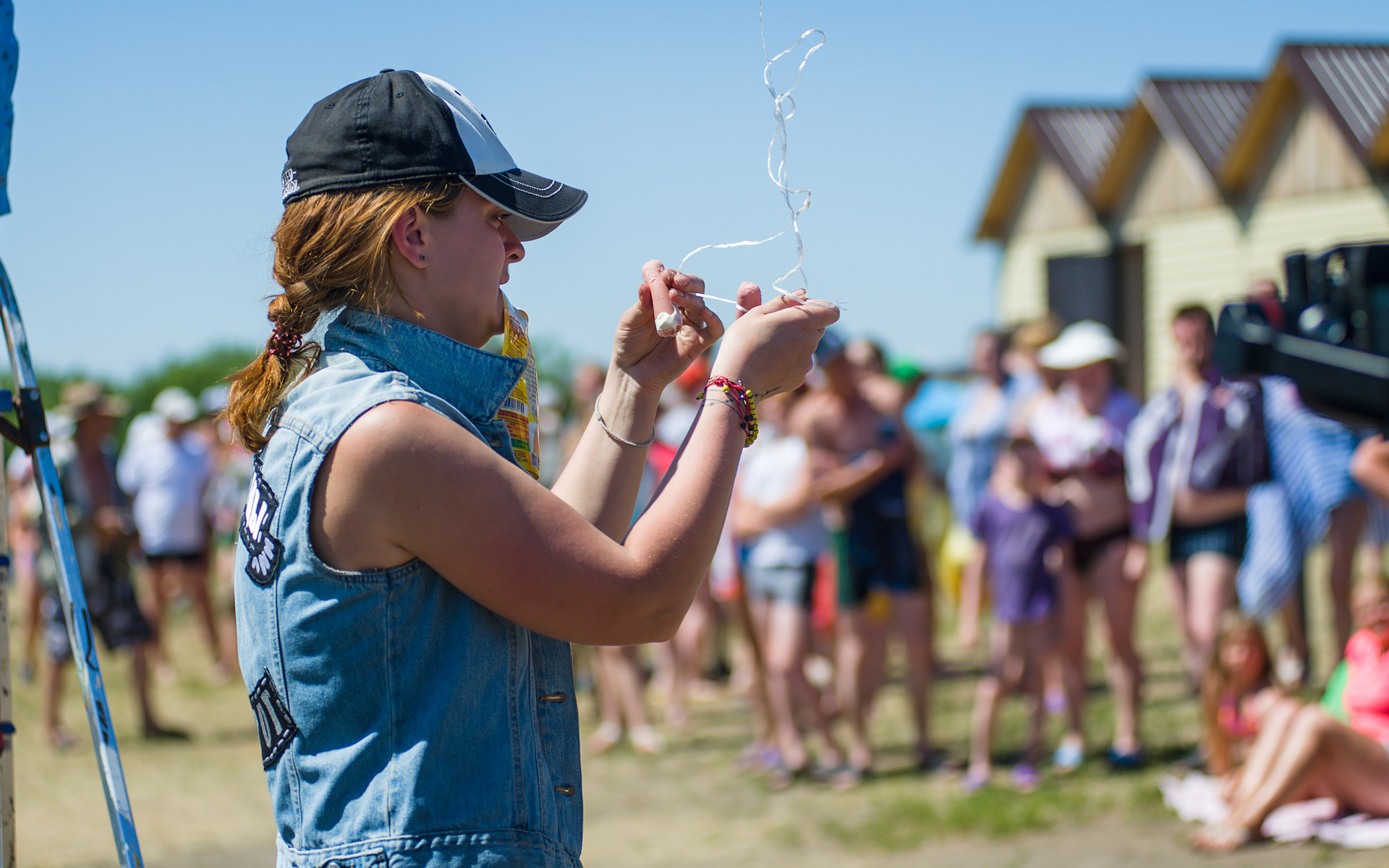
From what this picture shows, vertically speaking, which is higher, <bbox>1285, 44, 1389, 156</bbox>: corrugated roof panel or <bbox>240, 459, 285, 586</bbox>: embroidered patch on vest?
<bbox>1285, 44, 1389, 156</bbox>: corrugated roof panel

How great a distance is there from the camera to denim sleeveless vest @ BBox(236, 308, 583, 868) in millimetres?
1304

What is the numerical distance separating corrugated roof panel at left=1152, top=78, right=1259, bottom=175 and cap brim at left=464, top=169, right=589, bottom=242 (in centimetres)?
1340

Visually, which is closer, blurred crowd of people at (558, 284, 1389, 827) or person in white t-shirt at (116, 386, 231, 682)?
blurred crowd of people at (558, 284, 1389, 827)

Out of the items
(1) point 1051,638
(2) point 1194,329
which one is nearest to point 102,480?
(1) point 1051,638

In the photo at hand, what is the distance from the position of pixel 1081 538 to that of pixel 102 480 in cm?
574

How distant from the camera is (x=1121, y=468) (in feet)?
18.4

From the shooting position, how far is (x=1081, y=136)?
1548 cm

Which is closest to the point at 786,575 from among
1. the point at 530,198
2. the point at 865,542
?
the point at 865,542

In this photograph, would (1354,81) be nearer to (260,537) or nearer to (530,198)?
(530,198)

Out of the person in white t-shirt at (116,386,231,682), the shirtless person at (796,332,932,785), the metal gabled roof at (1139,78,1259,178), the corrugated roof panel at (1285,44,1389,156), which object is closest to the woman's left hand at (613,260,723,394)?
the shirtless person at (796,332,932,785)

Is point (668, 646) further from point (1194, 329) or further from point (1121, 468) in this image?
A: point (1194, 329)

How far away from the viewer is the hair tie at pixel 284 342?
1.46 metres

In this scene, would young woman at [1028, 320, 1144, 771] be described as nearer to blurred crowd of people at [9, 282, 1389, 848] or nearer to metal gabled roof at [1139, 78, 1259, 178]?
blurred crowd of people at [9, 282, 1389, 848]

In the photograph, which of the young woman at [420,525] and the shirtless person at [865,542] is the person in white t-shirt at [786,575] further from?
the young woman at [420,525]
